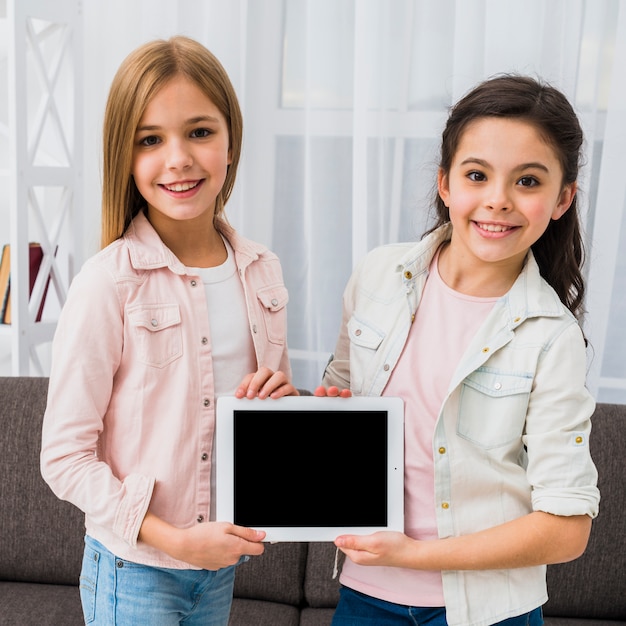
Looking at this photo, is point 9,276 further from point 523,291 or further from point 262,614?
point 523,291

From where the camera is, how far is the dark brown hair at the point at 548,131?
109cm

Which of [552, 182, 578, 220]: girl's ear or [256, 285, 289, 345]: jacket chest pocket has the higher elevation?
[552, 182, 578, 220]: girl's ear

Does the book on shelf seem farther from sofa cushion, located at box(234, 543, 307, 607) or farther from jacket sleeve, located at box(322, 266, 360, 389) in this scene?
A: jacket sleeve, located at box(322, 266, 360, 389)

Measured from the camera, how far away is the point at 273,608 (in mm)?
1795

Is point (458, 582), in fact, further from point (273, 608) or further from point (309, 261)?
point (309, 261)

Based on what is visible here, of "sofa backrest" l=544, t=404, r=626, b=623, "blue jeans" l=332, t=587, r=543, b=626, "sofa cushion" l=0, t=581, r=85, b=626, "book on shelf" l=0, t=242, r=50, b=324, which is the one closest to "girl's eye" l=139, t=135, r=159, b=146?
"blue jeans" l=332, t=587, r=543, b=626

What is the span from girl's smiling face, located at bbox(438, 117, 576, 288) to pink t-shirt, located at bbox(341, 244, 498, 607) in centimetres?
10

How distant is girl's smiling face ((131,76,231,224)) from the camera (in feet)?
3.67

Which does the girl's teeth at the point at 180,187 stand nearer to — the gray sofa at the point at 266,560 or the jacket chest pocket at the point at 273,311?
the jacket chest pocket at the point at 273,311

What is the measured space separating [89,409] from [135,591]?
0.83 feet

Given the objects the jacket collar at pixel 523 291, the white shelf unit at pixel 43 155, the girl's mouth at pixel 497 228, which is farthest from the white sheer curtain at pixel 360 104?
the girl's mouth at pixel 497 228

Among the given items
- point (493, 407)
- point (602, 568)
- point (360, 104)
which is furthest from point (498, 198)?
point (360, 104)

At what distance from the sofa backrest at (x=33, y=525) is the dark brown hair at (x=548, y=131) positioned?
1157 millimetres

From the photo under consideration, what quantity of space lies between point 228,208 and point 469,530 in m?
1.49
